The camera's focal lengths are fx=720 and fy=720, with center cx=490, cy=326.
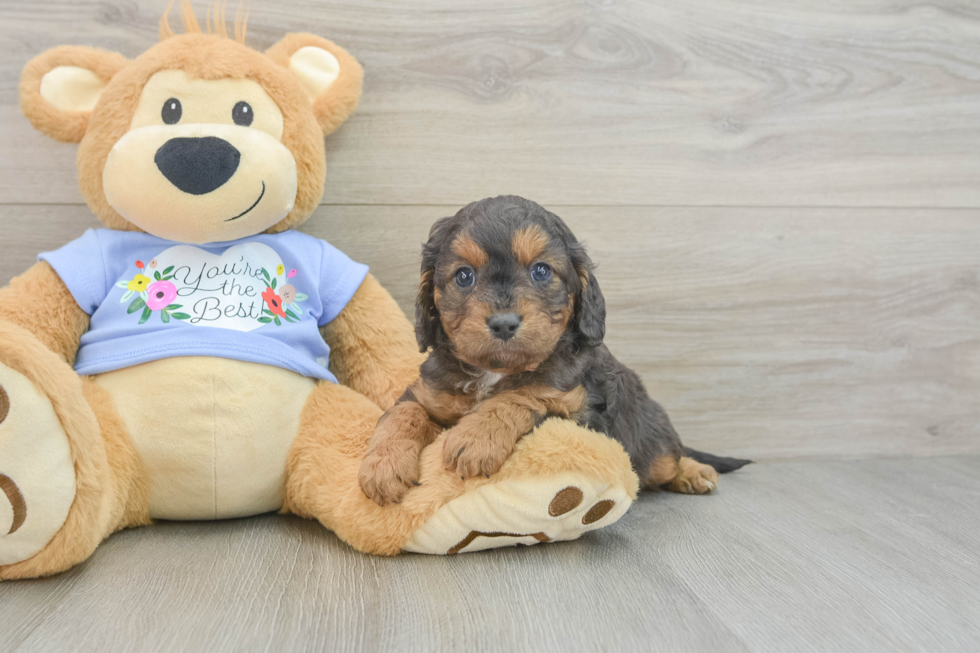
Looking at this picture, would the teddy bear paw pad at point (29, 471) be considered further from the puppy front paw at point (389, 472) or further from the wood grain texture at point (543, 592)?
the puppy front paw at point (389, 472)

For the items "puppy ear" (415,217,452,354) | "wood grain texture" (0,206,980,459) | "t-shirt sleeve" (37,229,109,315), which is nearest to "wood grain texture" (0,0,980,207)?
"wood grain texture" (0,206,980,459)

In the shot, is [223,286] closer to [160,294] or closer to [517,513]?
[160,294]

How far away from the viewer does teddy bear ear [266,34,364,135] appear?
201 centimetres

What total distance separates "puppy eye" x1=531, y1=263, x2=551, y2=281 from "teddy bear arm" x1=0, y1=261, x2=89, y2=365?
1.16 m

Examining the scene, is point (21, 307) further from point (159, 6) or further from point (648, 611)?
point (648, 611)

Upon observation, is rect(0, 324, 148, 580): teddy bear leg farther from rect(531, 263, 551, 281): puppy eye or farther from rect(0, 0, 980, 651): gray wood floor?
rect(531, 263, 551, 281): puppy eye

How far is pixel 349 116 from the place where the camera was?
216 cm

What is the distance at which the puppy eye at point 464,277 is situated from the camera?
1.53 metres

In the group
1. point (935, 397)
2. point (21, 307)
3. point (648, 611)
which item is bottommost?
point (935, 397)

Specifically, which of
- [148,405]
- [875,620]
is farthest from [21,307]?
[875,620]

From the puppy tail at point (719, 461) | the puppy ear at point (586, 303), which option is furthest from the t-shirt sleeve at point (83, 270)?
the puppy tail at point (719, 461)

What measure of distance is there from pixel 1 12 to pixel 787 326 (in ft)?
8.66

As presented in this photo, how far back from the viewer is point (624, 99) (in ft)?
7.75

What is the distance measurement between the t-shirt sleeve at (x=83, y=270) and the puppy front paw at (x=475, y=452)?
1003 millimetres
